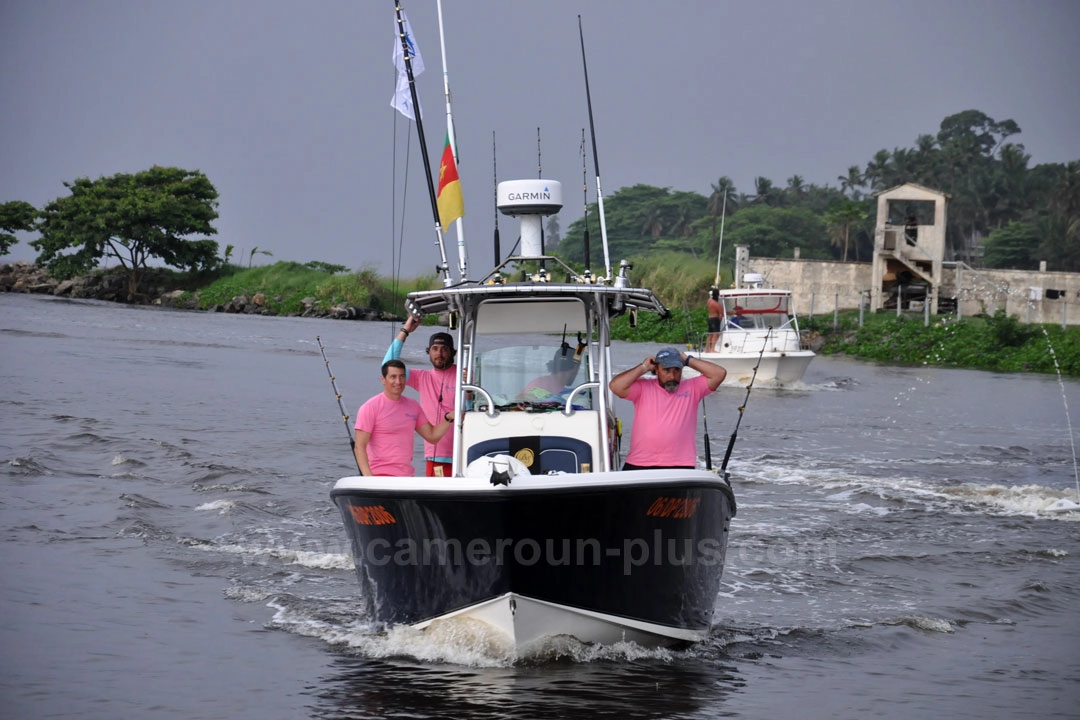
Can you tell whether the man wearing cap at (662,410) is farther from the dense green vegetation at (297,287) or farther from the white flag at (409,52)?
the dense green vegetation at (297,287)

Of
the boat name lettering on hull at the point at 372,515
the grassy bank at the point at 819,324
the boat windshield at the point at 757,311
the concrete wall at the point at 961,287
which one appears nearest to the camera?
the boat name lettering on hull at the point at 372,515

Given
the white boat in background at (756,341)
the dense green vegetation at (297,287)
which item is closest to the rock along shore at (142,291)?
the dense green vegetation at (297,287)

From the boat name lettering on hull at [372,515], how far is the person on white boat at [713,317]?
74.9 ft

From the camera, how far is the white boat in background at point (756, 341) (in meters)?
31.9

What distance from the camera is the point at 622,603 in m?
8.60

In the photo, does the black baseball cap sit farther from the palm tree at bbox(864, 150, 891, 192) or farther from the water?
the palm tree at bbox(864, 150, 891, 192)

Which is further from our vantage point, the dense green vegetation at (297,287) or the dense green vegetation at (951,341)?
the dense green vegetation at (297,287)

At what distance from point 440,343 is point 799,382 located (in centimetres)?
2410

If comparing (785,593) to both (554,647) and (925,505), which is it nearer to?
(554,647)

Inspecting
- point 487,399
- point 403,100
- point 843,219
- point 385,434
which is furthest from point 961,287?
point 385,434

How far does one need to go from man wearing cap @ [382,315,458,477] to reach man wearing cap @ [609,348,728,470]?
4.40 feet

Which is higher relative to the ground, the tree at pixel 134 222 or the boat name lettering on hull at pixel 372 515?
the tree at pixel 134 222

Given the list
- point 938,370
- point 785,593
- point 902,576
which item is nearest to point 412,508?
point 785,593

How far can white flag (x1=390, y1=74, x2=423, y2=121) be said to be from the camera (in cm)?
1074
